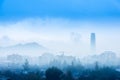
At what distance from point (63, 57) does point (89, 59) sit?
7212mm

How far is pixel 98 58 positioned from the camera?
54.3 m

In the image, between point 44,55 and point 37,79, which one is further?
point 44,55

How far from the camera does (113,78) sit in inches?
692

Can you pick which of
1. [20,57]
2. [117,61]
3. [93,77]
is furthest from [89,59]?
[93,77]

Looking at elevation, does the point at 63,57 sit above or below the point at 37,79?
above

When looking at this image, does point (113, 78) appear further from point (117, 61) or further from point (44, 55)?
point (44, 55)

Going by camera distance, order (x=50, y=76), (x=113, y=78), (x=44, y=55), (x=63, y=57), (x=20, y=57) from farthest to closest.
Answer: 1. (x=44, y=55)
2. (x=20, y=57)
3. (x=63, y=57)
4. (x=113, y=78)
5. (x=50, y=76)

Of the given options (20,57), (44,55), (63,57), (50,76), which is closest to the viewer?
(50,76)

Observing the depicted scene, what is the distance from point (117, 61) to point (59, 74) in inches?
1468

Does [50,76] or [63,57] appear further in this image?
[63,57]

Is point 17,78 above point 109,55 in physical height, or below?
below

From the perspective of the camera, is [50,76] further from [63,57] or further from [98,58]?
[98,58]

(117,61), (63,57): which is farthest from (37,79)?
(117,61)

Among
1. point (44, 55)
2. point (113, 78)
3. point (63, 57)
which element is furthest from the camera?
point (44, 55)
